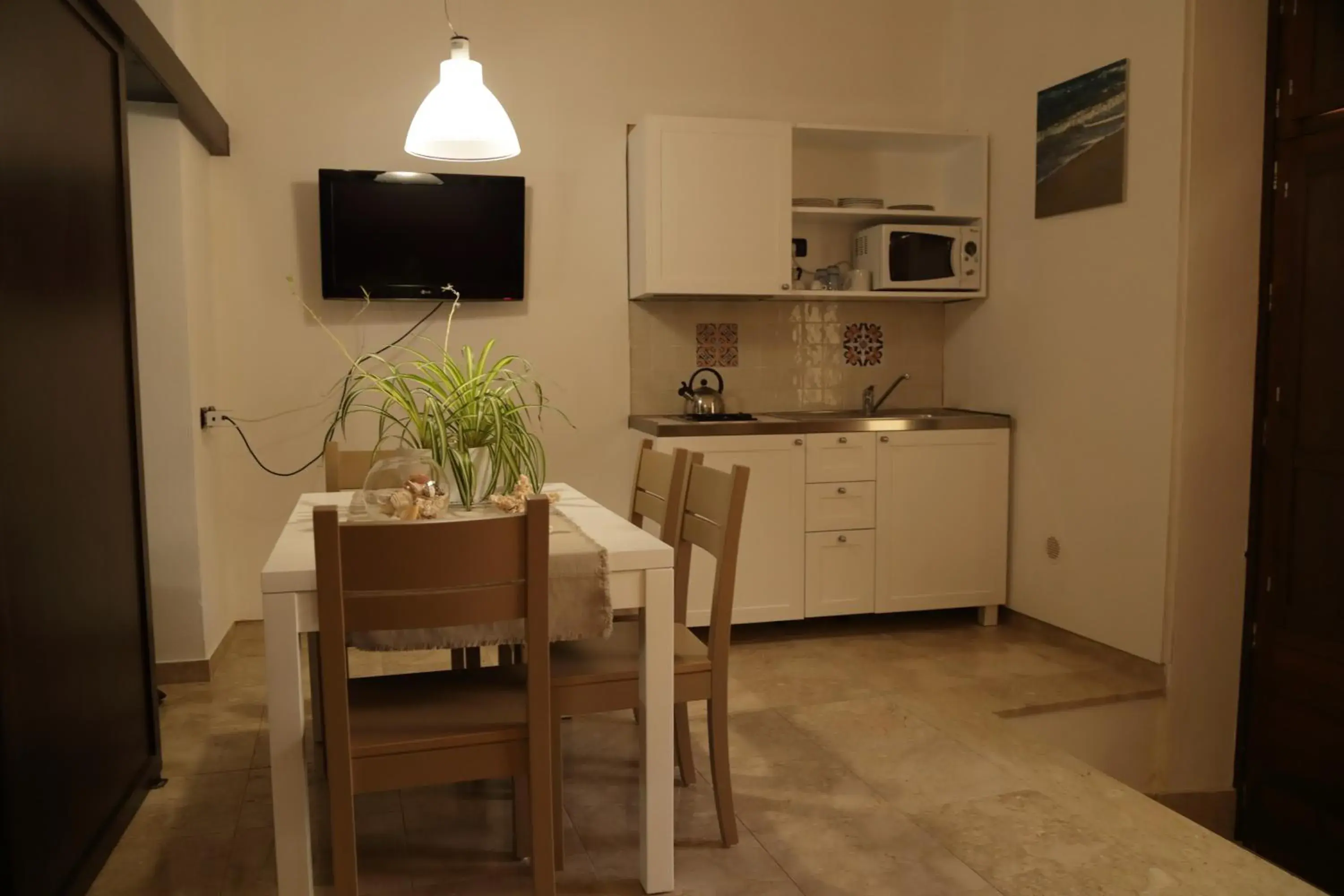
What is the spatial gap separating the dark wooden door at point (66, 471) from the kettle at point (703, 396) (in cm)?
231

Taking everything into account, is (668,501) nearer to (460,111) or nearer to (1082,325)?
(460,111)

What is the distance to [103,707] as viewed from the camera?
2.21 metres

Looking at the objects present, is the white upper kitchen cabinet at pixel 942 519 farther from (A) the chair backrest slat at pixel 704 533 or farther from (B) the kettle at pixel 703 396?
(A) the chair backrest slat at pixel 704 533

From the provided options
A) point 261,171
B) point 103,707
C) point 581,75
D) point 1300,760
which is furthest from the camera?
point 581,75

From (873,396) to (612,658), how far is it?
281cm

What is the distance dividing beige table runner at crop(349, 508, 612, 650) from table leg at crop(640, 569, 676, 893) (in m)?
0.13

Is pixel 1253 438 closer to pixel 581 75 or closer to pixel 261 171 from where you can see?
pixel 581 75

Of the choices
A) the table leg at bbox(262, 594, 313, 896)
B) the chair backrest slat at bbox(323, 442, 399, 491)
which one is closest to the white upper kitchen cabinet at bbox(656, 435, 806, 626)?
the chair backrest slat at bbox(323, 442, 399, 491)

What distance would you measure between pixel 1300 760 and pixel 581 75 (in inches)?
147

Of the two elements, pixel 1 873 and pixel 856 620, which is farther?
pixel 856 620

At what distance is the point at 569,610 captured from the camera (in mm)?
1845

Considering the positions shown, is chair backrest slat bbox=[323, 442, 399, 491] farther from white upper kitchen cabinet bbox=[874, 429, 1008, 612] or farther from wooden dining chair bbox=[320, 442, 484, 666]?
white upper kitchen cabinet bbox=[874, 429, 1008, 612]

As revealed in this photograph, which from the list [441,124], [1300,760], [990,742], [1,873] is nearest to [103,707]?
[1,873]

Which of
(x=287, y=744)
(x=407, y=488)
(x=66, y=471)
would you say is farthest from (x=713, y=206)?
(x=287, y=744)
